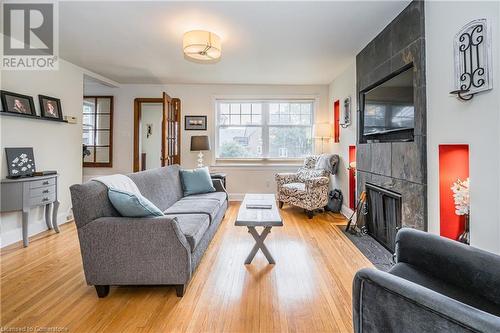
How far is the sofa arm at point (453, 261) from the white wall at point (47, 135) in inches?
158

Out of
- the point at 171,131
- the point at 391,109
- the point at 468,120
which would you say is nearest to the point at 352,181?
the point at 391,109

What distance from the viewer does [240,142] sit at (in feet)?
18.4

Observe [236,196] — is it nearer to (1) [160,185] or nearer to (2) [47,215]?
(1) [160,185]

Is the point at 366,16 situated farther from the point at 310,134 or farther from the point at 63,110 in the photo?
the point at 63,110

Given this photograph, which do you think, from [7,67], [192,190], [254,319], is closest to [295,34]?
[192,190]

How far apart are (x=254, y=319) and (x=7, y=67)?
3897mm

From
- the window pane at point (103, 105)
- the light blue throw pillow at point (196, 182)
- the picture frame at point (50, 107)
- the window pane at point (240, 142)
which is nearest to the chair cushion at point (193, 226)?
the light blue throw pillow at point (196, 182)

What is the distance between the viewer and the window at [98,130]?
212 inches

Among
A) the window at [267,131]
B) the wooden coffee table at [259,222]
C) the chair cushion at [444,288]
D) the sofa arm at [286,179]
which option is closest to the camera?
the chair cushion at [444,288]

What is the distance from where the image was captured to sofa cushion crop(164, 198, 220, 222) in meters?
2.68

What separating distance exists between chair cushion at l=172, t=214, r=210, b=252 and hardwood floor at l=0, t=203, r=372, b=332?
A: 0.37 metres

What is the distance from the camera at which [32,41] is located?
320 centimetres

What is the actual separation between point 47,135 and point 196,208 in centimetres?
254

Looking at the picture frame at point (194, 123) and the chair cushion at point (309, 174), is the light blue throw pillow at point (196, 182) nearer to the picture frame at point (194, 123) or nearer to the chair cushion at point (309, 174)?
the chair cushion at point (309, 174)
